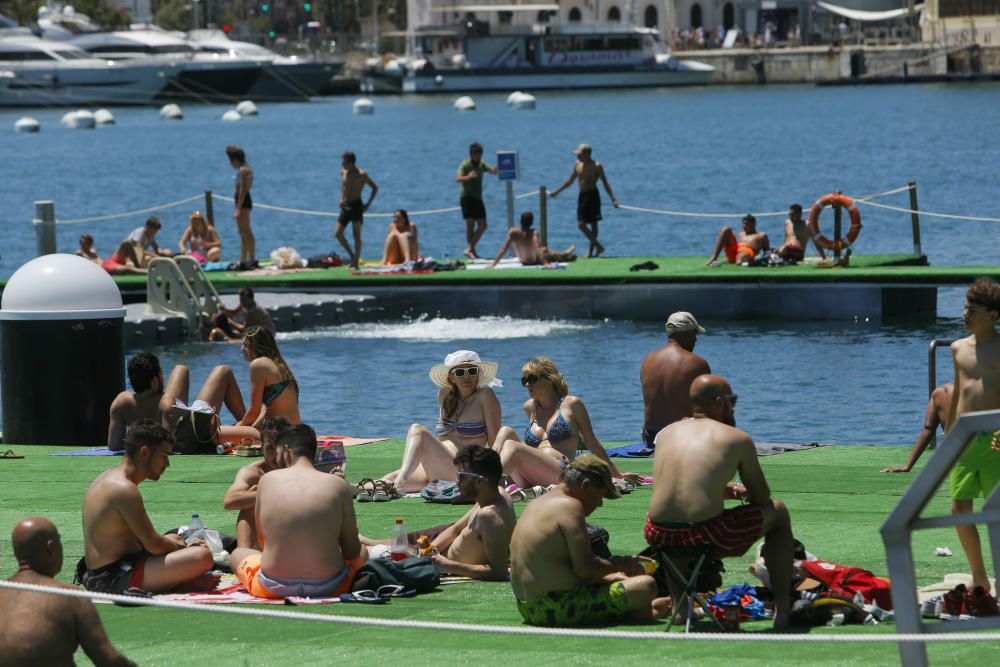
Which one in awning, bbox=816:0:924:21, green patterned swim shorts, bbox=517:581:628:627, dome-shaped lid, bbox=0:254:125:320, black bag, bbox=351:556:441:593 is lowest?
black bag, bbox=351:556:441:593

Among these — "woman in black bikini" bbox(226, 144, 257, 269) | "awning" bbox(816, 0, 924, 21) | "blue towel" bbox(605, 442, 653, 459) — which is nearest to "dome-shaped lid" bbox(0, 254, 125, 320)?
"blue towel" bbox(605, 442, 653, 459)

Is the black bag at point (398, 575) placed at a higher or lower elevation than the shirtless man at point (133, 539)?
lower

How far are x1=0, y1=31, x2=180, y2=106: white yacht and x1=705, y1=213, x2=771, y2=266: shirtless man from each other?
107824 mm

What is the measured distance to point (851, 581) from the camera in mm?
8047

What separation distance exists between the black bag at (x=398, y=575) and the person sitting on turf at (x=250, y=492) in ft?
2.69

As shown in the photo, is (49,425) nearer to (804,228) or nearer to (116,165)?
(804,228)

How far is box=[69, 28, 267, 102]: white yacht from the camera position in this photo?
430ft

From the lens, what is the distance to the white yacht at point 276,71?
136 metres

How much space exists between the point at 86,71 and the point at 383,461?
121 metres

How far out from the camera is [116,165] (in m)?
83.8

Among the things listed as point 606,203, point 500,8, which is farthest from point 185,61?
point 606,203

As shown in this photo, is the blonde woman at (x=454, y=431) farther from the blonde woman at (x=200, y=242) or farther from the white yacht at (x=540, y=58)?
the white yacht at (x=540, y=58)

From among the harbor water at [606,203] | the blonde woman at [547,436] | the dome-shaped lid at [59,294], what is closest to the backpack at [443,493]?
the blonde woman at [547,436]

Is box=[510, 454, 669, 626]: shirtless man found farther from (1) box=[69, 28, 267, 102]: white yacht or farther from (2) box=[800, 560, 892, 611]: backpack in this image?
(1) box=[69, 28, 267, 102]: white yacht
